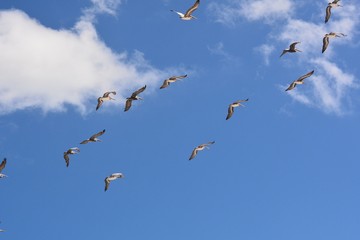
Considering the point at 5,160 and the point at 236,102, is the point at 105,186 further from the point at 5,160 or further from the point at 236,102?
the point at 236,102

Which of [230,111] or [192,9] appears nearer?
[192,9]

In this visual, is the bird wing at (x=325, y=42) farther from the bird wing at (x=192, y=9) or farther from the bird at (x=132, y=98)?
the bird at (x=132, y=98)

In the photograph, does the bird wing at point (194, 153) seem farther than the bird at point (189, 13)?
Yes

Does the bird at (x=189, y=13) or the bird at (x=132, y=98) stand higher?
the bird at (x=189, y=13)

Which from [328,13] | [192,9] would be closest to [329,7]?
[328,13]

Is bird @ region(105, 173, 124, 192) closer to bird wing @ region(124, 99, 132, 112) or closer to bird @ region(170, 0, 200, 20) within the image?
bird wing @ region(124, 99, 132, 112)

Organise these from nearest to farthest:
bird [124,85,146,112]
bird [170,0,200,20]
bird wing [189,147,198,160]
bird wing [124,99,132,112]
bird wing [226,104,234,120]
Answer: bird [170,0,200,20], bird wing [226,104,234,120], bird [124,85,146,112], bird wing [189,147,198,160], bird wing [124,99,132,112]

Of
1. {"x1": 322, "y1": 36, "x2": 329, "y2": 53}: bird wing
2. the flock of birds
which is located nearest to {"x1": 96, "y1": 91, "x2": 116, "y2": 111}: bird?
the flock of birds

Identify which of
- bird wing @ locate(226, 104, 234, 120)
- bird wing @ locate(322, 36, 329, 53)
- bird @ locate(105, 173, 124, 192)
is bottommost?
bird @ locate(105, 173, 124, 192)

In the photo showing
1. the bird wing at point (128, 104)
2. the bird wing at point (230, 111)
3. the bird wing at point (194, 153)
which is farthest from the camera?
the bird wing at point (128, 104)

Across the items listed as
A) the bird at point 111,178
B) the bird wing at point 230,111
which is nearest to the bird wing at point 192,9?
the bird wing at point 230,111

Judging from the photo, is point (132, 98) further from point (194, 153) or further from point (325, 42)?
point (325, 42)

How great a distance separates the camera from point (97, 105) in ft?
249

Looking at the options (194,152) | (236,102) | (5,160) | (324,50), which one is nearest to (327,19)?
(324,50)
